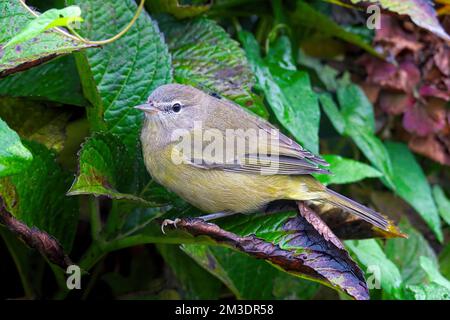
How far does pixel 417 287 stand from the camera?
2.30 metres

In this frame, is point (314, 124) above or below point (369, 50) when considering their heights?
below

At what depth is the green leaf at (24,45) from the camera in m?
1.75

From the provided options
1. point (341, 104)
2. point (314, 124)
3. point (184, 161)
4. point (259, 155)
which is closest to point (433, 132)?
point (341, 104)

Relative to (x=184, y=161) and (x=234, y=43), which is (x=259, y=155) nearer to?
(x=184, y=161)

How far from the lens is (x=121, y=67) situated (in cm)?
219

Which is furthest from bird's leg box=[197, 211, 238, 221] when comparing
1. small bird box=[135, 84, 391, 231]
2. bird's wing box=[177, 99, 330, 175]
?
bird's wing box=[177, 99, 330, 175]

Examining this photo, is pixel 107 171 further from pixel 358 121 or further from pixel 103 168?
pixel 358 121

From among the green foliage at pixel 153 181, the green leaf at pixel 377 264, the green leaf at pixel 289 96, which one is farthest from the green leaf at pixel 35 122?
the green leaf at pixel 377 264

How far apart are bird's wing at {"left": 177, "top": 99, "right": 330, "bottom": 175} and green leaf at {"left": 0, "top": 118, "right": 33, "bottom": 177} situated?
87 centimetres

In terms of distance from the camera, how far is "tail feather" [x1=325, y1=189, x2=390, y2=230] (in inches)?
86.0

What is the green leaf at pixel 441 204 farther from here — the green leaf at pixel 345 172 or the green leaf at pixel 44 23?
the green leaf at pixel 44 23

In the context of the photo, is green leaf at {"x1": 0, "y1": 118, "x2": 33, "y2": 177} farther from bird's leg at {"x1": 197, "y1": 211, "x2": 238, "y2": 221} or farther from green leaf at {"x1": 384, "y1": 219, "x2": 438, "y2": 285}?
green leaf at {"x1": 384, "y1": 219, "x2": 438, "y2": 285}

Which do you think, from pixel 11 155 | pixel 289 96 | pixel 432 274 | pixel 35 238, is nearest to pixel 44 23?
pixel 11 155

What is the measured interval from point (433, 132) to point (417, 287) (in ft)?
3.24
